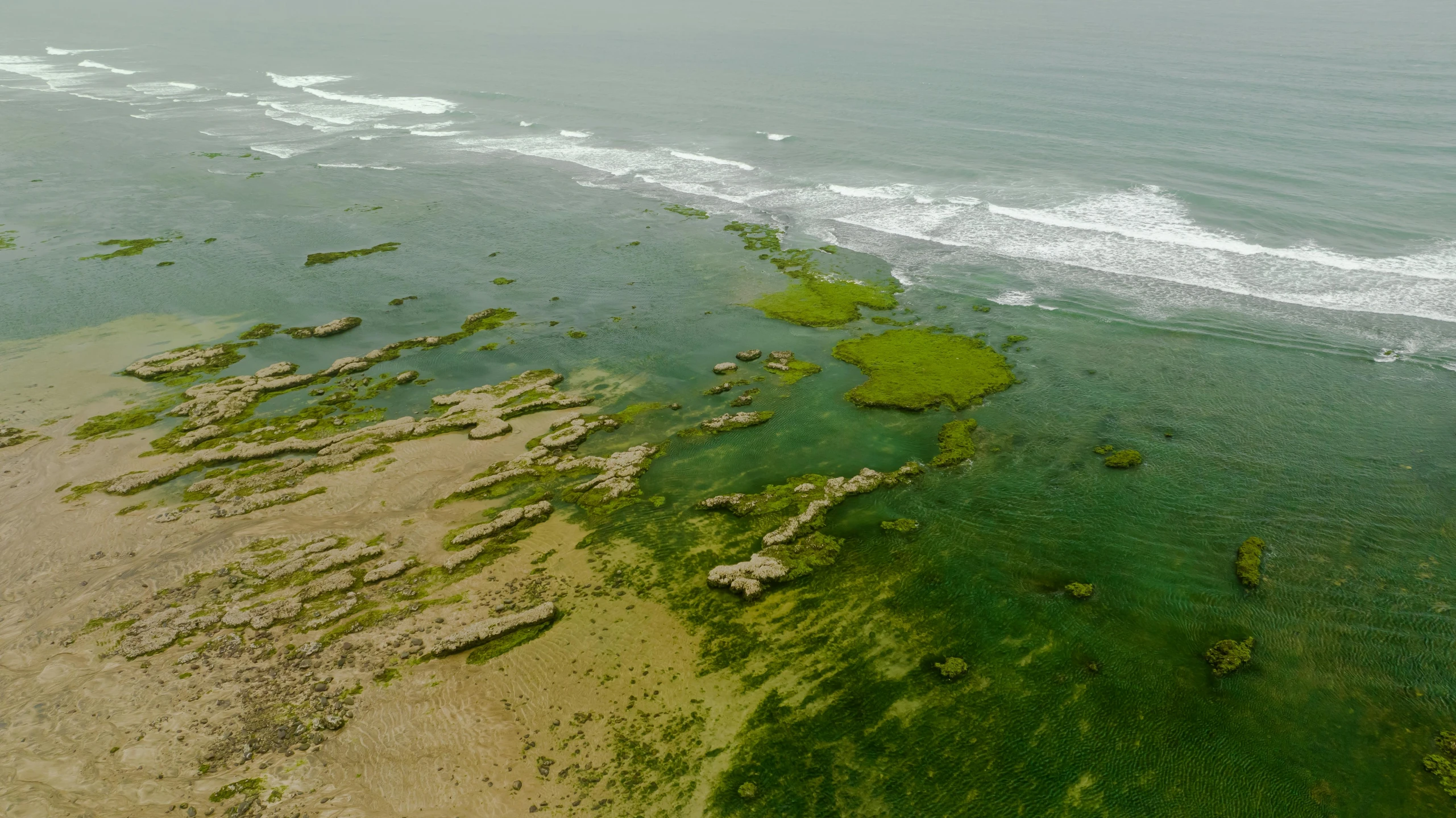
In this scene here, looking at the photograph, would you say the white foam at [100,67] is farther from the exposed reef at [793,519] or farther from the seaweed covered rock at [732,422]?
the exposed reef at [793,519]

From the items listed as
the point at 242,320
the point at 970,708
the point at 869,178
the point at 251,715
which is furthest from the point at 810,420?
the point at 869,178

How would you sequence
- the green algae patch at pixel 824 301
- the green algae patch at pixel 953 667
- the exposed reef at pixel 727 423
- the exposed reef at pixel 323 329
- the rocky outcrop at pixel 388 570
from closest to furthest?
the green algae patch at pixel 953 667
the rocky outcrop at pixel 388 570
the exposed reef at pixel 727 423
the exposed reef at pixel 323 329
the green algae patch at pixel 824 301

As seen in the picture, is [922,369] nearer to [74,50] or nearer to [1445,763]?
[1445,763]

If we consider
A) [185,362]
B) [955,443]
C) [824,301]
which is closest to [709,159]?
[824,301]

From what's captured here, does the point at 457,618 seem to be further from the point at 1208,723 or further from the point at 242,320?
the point at 242,320

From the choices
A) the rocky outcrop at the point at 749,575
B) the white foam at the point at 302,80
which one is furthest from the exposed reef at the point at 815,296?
the white foam at the point at 302,80

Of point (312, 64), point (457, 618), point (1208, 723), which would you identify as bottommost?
point (457, 618)
